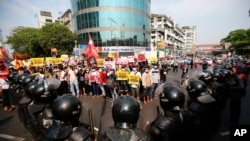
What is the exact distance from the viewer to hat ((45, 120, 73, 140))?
248 cm

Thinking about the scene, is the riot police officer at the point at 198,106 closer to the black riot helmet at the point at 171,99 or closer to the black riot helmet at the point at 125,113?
the black riot helmet at the point at 171,99

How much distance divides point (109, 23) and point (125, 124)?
39.1 meters

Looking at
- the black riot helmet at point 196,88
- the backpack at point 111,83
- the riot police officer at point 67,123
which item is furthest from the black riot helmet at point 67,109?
the backpack at point 111,83

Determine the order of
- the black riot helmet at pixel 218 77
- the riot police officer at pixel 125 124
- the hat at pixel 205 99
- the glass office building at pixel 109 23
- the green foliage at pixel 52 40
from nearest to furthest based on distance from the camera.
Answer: the riot police officer at pixel 125 124
the hat at pixel 205 99
the black riot helmet at pixel 218 77
the green foliage at pixel 52 40
the glass office building at pixel 109 23

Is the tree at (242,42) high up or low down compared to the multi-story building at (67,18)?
down

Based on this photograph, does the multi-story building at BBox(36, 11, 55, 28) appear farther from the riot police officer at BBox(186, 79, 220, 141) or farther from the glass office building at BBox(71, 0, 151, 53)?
the riot police officer at BBox(186, 79, 220, 141)

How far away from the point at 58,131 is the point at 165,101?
1.90 m

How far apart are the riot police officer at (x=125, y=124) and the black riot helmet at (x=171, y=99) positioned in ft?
2.44

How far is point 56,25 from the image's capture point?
105 ft

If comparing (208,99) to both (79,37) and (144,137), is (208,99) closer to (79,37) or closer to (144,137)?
(144,137)

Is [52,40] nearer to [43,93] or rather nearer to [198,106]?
[43,93]

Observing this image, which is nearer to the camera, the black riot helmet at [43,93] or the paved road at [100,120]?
the black riot helmet at [43,93]

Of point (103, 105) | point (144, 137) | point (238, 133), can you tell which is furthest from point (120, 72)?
point (144, 137)

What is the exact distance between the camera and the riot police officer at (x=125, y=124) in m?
2.24
